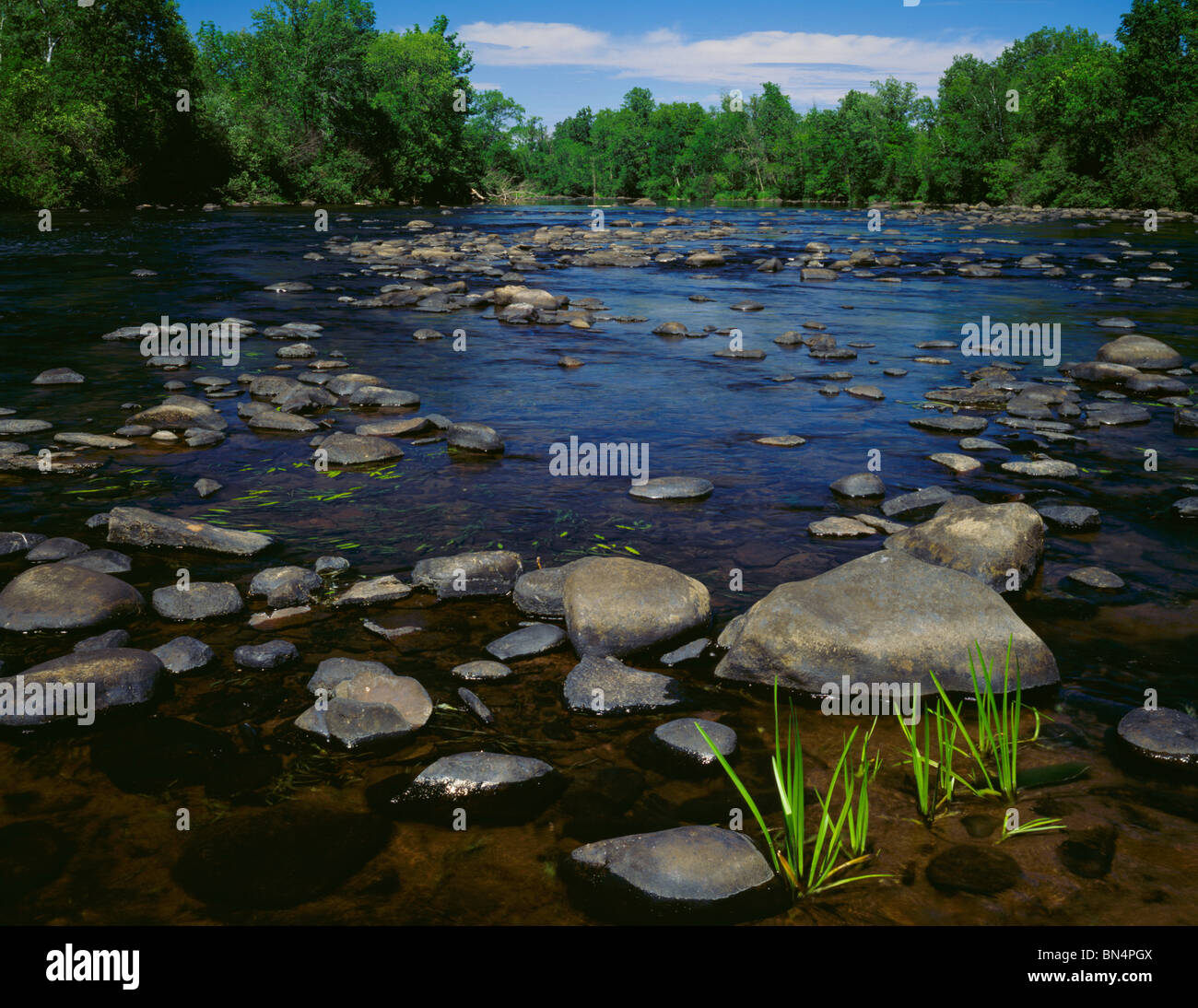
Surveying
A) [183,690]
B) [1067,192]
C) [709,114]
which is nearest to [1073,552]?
[183,690]

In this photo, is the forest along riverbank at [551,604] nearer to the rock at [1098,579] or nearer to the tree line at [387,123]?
the rock at [1098,579]

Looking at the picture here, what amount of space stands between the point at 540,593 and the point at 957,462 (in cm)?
415

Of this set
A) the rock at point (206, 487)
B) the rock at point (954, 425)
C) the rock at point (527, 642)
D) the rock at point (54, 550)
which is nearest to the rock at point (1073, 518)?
the rock at point (954, 425)

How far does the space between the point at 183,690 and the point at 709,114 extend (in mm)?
126206

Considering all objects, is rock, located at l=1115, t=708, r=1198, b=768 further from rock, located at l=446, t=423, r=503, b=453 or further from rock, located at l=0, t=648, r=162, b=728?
rock, located at l=446, t=423, r=503, b=453

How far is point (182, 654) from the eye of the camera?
13.6 ft

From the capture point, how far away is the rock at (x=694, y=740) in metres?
3.56

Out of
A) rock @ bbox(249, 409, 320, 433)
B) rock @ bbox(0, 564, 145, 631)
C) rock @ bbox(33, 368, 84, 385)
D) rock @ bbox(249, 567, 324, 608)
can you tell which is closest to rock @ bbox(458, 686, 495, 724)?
rock @ bbox(249, 567, 324, 608)

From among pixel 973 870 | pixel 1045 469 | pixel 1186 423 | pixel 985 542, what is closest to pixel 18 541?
pixel 973 870

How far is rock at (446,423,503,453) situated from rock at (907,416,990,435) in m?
4.05

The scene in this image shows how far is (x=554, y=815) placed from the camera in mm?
3240

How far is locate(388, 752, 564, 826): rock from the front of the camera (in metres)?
3.25

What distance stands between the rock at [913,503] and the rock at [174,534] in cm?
424

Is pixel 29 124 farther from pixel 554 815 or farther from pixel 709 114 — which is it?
pixel 709 114
